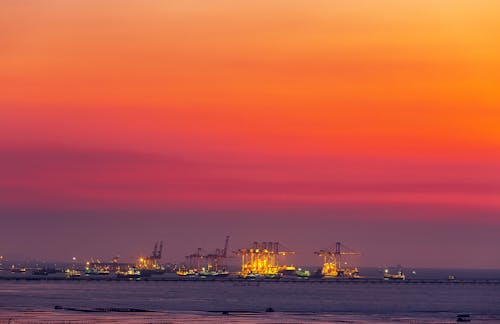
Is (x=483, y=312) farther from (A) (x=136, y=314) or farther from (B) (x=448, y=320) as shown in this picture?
(A) (x=136, y=314)

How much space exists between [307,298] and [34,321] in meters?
96.3

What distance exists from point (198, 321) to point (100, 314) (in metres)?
16.3

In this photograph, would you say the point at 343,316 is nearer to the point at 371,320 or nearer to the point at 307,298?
the point at 371,320

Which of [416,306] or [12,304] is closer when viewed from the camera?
[12,304]

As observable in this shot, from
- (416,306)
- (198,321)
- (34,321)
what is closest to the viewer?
(34,321)

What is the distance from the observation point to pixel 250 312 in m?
137

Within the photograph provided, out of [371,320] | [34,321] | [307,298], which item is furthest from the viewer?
[307,298]

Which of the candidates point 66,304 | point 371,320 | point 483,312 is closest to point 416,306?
point 483,312

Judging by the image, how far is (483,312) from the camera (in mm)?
150375

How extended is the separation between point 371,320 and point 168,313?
26082 millimetres

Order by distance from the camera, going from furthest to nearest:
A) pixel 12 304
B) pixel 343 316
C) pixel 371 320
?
pixel 12 304, pixel 343 316, pixel 371 320

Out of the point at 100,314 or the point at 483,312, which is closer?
the point at 100,314

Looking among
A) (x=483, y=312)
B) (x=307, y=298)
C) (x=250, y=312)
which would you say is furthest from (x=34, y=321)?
(x=307, y=298)

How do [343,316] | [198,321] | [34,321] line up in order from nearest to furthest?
[34,321] < [198,321] < [343,316]
